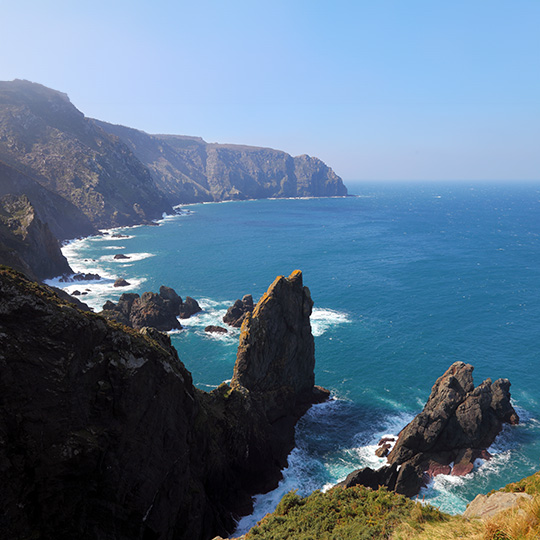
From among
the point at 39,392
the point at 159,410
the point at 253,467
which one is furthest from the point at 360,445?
the point at 39,392

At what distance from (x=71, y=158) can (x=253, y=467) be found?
633ft

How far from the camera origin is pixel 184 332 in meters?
70.7

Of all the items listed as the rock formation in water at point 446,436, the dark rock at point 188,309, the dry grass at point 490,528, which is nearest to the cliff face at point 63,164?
the dark rock at point 188,309

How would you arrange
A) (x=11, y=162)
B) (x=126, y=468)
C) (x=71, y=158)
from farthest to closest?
(x=71, y=158) → (x=11, y=162) → (x=126, y=468)

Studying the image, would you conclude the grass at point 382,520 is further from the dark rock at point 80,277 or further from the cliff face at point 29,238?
the dark rock at point 80,277

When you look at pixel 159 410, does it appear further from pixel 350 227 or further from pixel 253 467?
pixel 350 227

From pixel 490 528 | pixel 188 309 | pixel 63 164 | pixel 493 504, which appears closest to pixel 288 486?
pixel 493 504

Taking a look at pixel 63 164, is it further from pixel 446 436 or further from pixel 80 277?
pixel 446 436

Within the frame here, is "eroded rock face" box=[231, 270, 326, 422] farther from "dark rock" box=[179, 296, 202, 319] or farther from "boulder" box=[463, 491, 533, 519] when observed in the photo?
"dark rock" box=[179, 296, 202, 319]

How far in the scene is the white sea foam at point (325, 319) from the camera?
71.5 metres

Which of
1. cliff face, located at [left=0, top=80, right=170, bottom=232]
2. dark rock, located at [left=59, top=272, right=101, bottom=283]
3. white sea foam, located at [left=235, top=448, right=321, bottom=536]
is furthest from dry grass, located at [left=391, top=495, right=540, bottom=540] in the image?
cliff face, located at [left=0, top=80, right=170, bottom=232]

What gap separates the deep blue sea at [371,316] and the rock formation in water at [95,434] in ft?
30.6

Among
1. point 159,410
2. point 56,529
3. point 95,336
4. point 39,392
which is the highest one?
point 95,336

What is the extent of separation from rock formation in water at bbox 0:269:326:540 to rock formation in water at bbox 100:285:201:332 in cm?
4041
